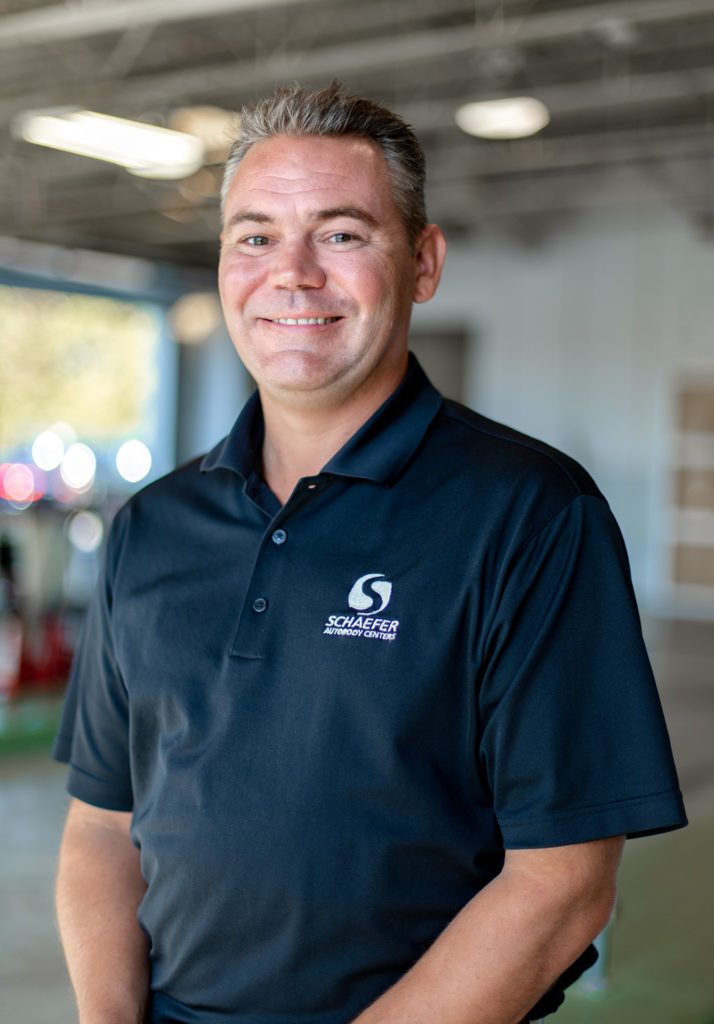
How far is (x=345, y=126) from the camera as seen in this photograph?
1317mm

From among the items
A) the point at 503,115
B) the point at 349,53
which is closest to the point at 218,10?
the point at 349,53

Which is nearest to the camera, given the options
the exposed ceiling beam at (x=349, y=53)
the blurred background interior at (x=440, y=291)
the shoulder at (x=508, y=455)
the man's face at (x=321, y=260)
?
the shoulder at (x=508, y=455)

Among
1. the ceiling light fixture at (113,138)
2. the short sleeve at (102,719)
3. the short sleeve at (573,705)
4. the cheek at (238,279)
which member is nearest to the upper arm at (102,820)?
the short sleeve at (102,719)

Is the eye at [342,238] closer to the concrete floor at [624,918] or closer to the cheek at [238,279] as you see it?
the cheek at [238,279]

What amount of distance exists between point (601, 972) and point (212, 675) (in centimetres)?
244

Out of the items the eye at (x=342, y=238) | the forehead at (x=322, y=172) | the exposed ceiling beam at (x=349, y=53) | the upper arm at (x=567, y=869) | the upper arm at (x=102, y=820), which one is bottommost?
the upper arm at (x=102, y=820)

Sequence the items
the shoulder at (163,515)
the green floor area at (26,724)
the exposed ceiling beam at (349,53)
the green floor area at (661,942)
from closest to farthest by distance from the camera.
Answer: the shoulder at (163,515) → the green floor area at (661,942) → the green floor area at (26,724) → the exposed ceiling beam at (349,53)

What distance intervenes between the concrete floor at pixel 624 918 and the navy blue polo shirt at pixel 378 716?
81.6 inches

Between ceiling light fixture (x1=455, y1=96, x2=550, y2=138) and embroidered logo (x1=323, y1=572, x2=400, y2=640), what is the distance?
24.8ft

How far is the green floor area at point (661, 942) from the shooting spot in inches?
123

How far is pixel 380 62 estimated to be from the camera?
8328mm

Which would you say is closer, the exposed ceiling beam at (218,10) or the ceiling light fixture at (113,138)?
the exposed ceiling beam at (218,10)

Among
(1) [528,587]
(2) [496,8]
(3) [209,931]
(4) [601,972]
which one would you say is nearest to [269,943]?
(3) [209,931]

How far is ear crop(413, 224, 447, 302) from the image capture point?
1.44m
